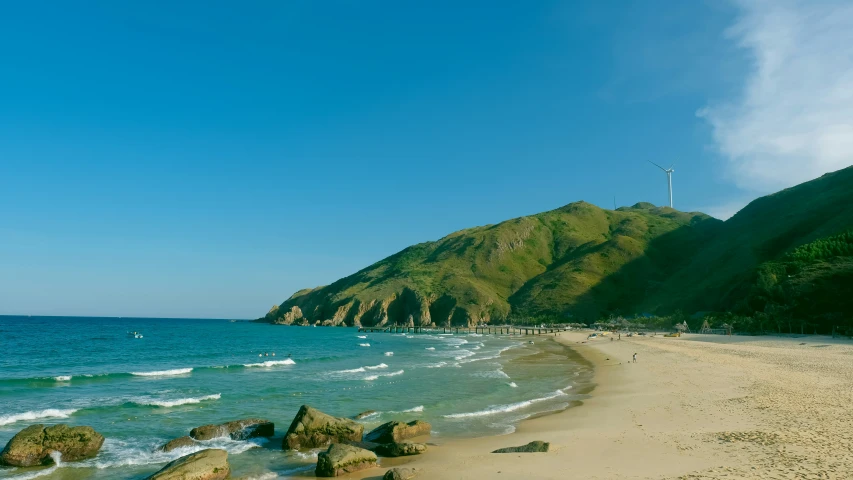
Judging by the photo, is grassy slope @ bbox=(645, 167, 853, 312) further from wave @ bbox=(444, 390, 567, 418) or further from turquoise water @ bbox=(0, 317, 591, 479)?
wave @ bbox=(444, 390, 567, 418)

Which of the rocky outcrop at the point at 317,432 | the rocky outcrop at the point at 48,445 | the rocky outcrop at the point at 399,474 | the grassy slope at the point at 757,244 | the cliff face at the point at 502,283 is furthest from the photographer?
the cliff face at the point at 502,283

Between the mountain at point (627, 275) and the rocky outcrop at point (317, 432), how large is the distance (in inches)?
2975

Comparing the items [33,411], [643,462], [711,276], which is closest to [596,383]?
[643,462]

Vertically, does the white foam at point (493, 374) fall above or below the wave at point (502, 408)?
below

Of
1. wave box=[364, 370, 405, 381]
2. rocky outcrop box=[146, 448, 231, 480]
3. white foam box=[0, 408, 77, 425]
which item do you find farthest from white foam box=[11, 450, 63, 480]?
wave box=[364, 370, 405, 381]

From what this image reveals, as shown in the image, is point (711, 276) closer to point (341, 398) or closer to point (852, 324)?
point (852, 324)

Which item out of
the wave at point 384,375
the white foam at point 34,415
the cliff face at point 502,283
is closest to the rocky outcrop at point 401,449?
the white foam at point 34,415

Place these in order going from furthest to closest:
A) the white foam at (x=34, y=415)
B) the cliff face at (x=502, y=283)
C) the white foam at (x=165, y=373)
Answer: the cliff face at (x=502, y=283) → the white foam at (x=165, y=373) → the white foam at (x=34, y=415)

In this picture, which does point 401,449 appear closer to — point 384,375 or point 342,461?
point 342,461

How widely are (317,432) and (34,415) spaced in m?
14.5

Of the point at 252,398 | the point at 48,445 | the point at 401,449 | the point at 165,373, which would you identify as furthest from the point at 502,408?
the point at 165,373

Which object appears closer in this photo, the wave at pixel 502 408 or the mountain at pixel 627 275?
the wave at pixel 502 408

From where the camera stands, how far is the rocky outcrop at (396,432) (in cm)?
1655

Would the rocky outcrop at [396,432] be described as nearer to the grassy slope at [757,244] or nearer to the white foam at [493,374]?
the white foam at [493,374]
